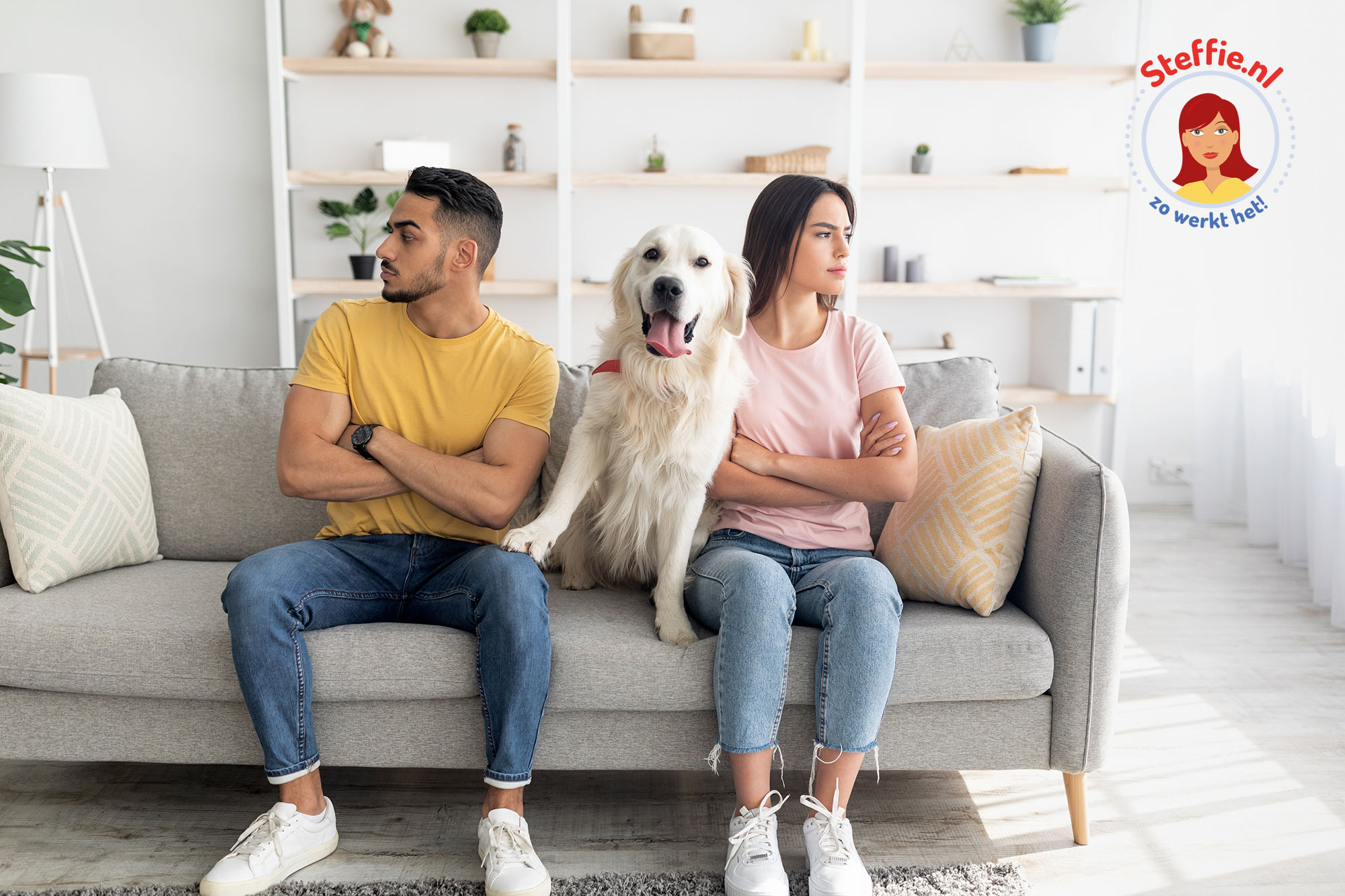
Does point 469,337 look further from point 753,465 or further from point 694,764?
point 694,764

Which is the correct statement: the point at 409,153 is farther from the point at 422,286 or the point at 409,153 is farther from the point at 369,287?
the point at 422,286

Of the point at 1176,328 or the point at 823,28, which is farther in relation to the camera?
the point at 1176,328

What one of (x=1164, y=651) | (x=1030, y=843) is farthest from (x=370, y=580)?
(x=1164, y=651)

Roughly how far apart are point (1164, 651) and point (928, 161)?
87.6 inches

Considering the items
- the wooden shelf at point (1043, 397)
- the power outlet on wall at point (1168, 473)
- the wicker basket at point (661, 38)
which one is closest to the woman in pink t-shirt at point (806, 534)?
the wicker basket at point (661, 38)

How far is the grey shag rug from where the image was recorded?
1569 mm

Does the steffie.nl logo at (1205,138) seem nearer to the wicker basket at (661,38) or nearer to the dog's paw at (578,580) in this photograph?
the wicker basket at (661,38)

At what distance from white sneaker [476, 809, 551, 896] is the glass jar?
301 cm

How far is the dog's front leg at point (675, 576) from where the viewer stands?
1.70 meters

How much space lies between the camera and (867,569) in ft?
5.42

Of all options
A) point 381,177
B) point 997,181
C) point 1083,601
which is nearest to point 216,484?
point 1083,601

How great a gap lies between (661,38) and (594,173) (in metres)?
0.58

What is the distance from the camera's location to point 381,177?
3912mm

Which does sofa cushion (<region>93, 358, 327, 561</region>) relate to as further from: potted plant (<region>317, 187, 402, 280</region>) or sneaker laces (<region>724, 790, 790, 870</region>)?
potted plant (<region>317, 187, 402, 280</region>)
